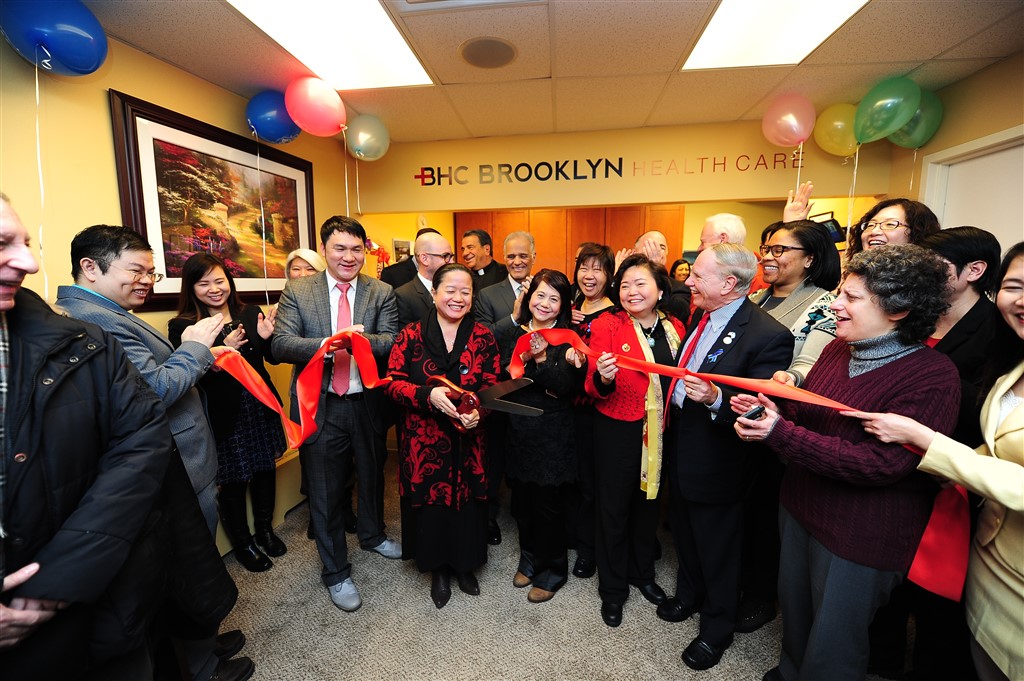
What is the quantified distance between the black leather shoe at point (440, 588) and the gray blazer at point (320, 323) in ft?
2.84

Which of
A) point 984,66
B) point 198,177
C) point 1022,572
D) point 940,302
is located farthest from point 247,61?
point 984,66

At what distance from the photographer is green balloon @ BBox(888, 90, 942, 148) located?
3.34 meters

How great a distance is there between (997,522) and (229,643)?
297 cm

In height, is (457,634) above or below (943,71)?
below

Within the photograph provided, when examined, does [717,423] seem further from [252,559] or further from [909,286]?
[252,559]

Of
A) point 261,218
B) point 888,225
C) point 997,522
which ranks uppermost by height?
point 261,218

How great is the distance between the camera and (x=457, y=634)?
2104 millimetres

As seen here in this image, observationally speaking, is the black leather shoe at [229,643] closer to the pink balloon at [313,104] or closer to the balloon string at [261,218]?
the balloon string at [261,218]

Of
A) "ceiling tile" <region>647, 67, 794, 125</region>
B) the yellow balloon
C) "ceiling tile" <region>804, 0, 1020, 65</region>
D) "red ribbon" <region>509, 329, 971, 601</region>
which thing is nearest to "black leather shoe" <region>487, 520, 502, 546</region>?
"red ribbon" <region>509, 329, 971, 601</region>

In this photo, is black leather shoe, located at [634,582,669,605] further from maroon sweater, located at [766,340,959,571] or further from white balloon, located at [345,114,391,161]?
white balloon, located at [345,114,391,161]

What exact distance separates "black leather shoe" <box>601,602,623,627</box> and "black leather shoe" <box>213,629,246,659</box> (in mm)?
1773

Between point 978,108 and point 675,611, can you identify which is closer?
point 675,611

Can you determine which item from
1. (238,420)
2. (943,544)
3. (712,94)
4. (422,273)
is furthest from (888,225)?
(238,420)

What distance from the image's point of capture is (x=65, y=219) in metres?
2.21
